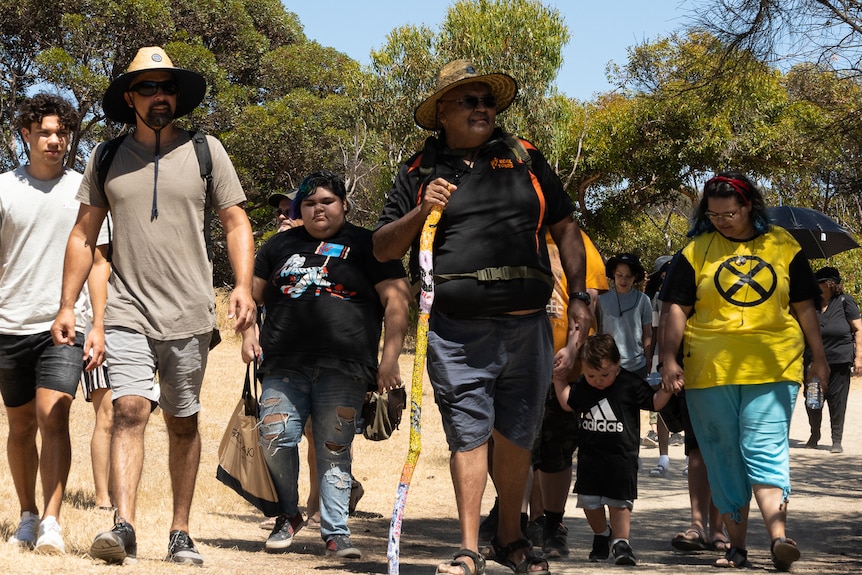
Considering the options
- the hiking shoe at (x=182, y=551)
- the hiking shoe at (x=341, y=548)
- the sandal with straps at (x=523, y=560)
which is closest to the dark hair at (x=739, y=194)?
the sandal with straps at (x=523, y=560)

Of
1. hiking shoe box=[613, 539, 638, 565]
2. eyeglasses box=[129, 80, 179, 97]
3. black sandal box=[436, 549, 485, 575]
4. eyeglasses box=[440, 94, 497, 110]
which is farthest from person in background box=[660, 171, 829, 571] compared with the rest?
eyeglasses box=[129, 80, 179, 97]

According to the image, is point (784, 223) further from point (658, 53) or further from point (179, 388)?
point (658, 53)

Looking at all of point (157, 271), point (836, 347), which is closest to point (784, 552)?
point (157, 271)

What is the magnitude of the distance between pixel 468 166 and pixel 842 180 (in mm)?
4610

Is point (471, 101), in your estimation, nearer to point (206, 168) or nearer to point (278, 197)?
point (206, 168)

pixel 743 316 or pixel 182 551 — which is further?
pixel 743 316

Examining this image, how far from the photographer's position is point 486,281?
5492mm

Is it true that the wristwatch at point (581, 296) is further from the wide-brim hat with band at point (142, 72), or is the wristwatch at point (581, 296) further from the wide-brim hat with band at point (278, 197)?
the wide-brim hat with band at point (278, 197)

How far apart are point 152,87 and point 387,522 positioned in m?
3.69

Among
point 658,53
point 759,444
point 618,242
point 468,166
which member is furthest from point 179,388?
point 618,242

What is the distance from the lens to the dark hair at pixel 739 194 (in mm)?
6395

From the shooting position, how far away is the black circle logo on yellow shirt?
20.9 ft

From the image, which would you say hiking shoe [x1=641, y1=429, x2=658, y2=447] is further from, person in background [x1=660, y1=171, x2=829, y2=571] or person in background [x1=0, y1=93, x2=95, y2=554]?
person in background [x1=0, y1=93, x2=95, y2=554]

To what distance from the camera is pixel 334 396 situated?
6.37 m
